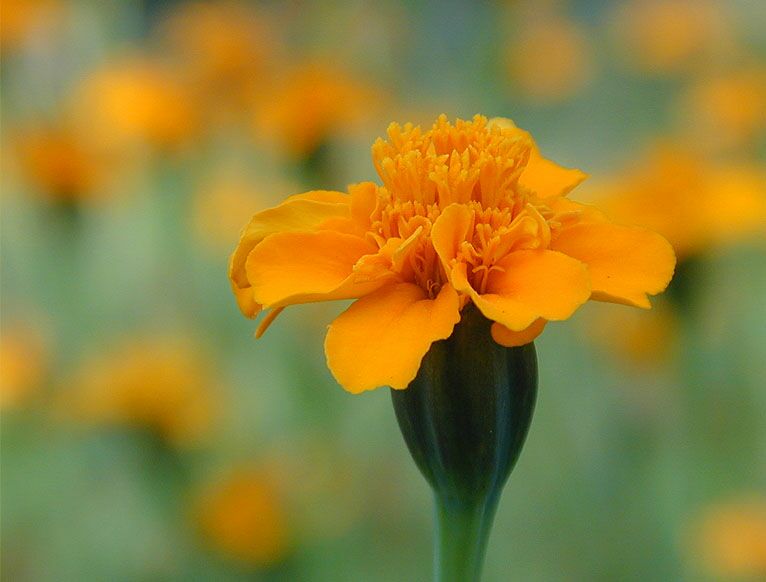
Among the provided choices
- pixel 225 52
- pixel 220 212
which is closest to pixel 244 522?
pixel 220 212

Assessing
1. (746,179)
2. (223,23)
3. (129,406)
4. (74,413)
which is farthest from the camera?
(223,23)

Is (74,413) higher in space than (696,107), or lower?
lower

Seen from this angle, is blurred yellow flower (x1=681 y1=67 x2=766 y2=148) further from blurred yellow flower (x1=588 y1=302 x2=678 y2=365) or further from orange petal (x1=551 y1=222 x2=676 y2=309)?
orange petal (x1=551 y1=222 x2=676 y2=309)

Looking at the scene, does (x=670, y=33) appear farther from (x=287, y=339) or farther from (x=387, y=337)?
(x=387, y=337)

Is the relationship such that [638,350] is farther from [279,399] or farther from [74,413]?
[74,413]

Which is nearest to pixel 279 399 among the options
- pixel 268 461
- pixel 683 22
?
pixel 268 461

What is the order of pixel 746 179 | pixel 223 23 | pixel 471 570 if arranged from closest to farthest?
1. pixel 471 570
2. pixel 746 179
3. pixel 223 23

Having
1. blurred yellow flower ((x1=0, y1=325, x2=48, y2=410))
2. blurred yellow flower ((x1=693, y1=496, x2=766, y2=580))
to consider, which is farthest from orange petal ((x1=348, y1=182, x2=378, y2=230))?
blurred yellow flower ((x1=0, y1=325, x2=48, y2=410))
